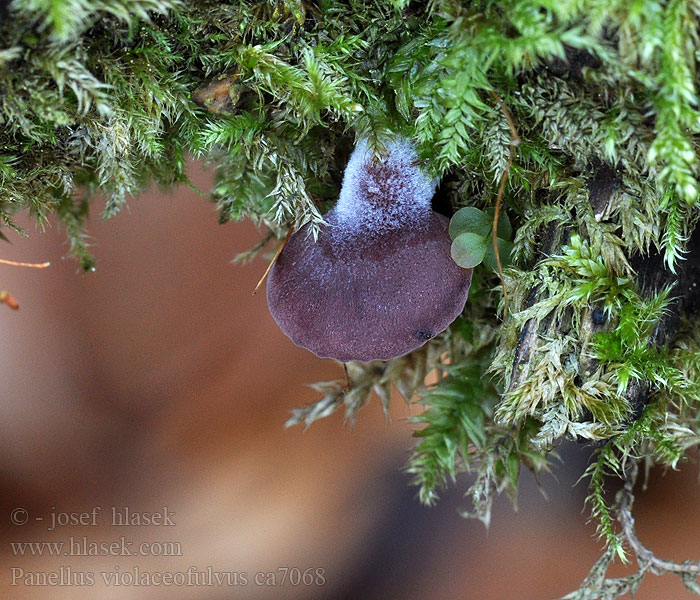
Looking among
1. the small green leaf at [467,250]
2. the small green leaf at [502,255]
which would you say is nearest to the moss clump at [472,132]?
the small green leaf at [502,255]

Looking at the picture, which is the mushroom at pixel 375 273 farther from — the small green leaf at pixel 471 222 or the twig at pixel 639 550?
the twig at pixel 639 550

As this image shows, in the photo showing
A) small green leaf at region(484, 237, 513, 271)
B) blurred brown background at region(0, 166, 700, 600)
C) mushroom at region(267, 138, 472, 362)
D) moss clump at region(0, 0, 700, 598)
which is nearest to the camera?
moss clump at region(0, 0, 700, 598)

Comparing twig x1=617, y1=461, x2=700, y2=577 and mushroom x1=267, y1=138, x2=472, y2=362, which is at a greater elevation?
mushroom x1=267, y1=138, x2=472, y2=362

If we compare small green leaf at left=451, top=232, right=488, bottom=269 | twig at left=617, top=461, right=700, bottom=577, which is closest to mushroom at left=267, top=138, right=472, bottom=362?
small green leaf at left=451, top=232, right=488, bottom=269

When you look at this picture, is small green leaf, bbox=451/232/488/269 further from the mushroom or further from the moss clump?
the moss clump

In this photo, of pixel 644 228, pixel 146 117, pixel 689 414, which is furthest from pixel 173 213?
pixel 689 414

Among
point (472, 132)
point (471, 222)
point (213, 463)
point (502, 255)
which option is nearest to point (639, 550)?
point (502, 255)
